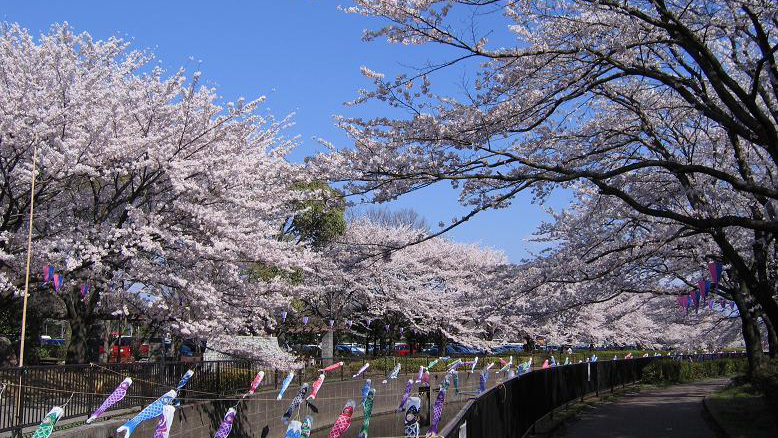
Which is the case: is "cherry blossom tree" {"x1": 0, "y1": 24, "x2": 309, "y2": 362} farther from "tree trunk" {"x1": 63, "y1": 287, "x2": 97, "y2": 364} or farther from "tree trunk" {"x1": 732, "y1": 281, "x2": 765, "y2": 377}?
"tree trunk" {"x1": 732, "y1": 281, "x2": 765, "y2": 377}

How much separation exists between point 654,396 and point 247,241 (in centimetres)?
1677

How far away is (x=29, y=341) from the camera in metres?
28.5

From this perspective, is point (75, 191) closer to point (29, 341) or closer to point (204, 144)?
point (204, 144)

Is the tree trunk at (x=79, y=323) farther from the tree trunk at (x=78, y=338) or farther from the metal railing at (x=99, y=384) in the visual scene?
the metal railing at (x=99, y=384)

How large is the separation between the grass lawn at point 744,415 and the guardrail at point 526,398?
365 cm

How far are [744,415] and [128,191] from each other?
52.9 feet

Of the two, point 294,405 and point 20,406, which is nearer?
point 20,406

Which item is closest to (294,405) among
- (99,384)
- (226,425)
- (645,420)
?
(226,425)

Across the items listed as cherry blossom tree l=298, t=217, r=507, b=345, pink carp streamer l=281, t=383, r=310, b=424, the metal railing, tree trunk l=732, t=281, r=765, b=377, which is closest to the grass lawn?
tree trunk l=732, t=281, r=765, b=377

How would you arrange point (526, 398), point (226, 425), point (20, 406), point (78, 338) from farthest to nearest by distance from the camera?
1. point (78, 338)
2. point (526, 398)
3. point (226, 425)
4. point (20, 406)

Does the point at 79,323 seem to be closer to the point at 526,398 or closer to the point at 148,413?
the point at 148,413

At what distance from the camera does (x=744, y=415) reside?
56.6 feet

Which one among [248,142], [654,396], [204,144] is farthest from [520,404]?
[654,396]

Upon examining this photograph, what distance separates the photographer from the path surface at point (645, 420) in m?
15.3
